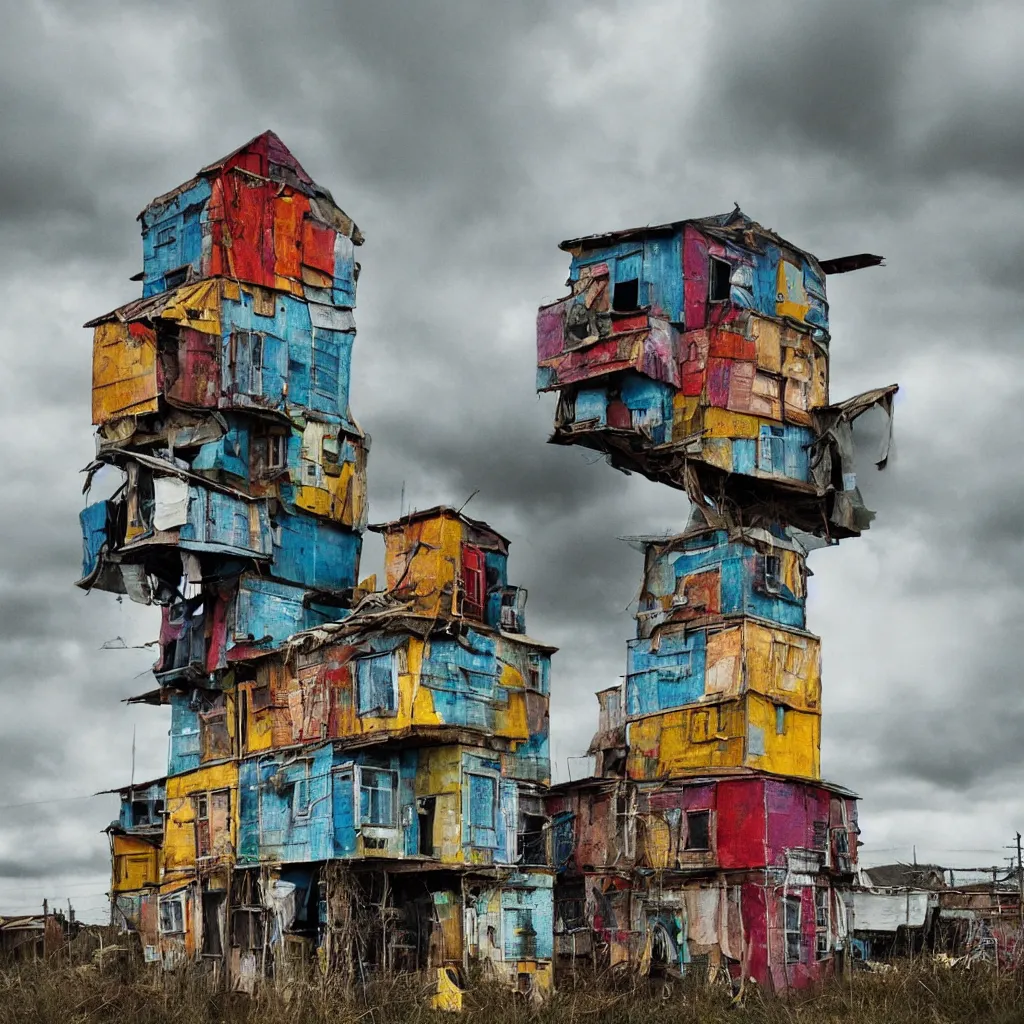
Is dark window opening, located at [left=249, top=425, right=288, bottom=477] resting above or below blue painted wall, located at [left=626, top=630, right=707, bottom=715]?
above

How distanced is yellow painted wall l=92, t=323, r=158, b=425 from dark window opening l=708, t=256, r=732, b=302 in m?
15.2

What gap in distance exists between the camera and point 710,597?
45.0m

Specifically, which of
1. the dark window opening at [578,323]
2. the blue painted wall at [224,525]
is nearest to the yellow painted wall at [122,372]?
the blue painted wall at [224,525]

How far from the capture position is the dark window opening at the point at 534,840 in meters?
45.2

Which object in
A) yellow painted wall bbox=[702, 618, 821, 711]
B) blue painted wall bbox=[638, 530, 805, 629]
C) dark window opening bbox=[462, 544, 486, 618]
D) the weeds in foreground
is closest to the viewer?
the weeds in foreground

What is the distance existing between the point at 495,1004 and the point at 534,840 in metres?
10.8

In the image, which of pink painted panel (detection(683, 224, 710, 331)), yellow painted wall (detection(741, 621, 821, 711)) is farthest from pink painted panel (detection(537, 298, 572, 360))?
yellow painted wall (detection(741, 621, 821, 711))

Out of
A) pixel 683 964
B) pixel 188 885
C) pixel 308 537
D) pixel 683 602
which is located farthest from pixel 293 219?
pixel 683 964

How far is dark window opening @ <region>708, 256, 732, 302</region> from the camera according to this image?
45906 millimetres

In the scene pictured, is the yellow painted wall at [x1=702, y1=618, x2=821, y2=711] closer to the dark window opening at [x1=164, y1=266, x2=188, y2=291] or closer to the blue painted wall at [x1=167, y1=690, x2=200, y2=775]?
the blue painted wall at [x1=167, y1=690, x2=200, y2=775]

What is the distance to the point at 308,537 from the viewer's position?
150 ft

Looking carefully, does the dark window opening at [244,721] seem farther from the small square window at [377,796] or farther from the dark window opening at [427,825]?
the dark window opening at [427,825]

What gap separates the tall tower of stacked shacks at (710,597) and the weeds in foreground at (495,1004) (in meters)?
4.18

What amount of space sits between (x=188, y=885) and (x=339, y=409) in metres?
13.6
